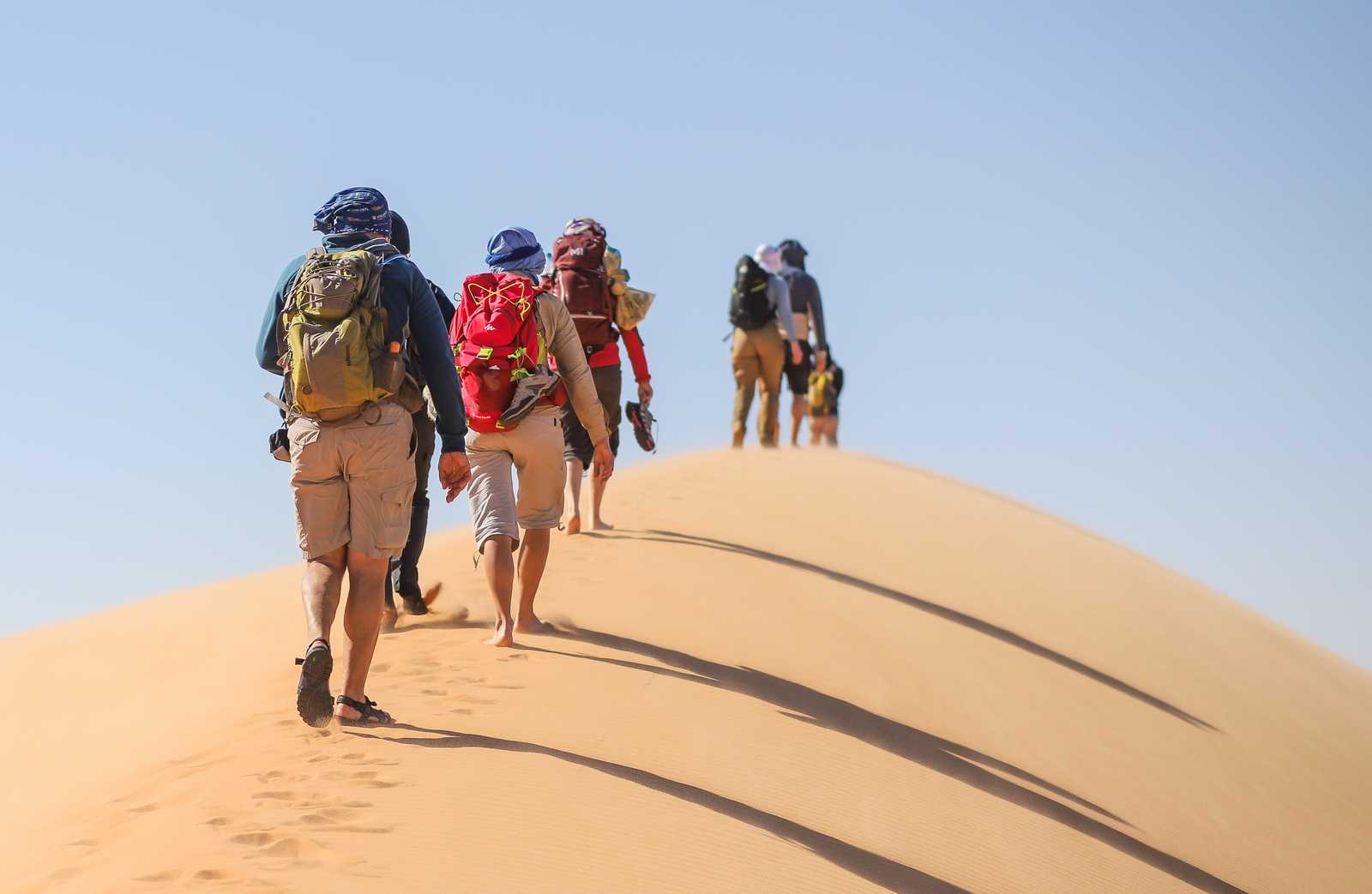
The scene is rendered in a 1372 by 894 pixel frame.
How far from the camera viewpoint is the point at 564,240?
30.4 feet

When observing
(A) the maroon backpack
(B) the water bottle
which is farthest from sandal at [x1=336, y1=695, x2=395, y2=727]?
(A) the maroon backpack

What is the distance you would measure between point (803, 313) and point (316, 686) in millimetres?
10722

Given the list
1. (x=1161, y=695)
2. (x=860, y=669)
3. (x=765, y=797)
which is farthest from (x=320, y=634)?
(x=1161, y=695)

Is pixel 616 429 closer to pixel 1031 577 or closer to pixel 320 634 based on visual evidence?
pixel 320 634

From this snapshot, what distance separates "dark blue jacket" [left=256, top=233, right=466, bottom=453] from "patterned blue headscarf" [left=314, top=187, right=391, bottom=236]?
0.04 metres

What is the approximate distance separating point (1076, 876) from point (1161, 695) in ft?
16.2

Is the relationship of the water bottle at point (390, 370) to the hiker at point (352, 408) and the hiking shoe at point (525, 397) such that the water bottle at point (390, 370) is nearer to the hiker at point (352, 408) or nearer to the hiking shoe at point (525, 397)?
the hiker at point (352, 408)

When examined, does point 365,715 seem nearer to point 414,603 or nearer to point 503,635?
point 503,635

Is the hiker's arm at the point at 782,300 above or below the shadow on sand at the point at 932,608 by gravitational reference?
above

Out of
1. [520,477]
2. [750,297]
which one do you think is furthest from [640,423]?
[750,297]

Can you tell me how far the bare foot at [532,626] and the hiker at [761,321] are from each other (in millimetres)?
6997

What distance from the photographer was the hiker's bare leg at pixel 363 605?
597cm

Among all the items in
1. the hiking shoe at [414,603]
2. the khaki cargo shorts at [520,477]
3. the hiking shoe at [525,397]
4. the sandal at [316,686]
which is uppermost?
the hiking shoe at [525,397]

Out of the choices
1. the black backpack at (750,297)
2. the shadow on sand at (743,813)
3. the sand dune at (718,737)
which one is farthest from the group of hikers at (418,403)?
the black backpack at (750,297)
